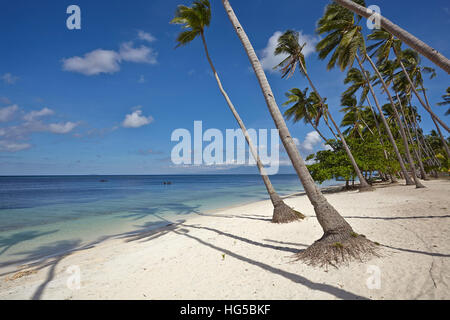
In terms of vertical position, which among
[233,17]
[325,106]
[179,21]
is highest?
[179,21]

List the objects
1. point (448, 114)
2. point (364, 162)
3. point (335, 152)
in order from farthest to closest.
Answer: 1. point (448, 114)
2. point (335, 152)
3. point (364, 162)

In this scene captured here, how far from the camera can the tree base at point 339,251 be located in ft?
12.2

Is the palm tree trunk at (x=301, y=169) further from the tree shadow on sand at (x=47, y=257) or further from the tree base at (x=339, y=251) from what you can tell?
the tree shadow on sand at (x=47, y=257)

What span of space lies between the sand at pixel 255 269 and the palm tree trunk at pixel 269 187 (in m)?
0.57

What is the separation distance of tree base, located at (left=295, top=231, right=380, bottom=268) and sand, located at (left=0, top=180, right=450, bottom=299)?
6.0 inches

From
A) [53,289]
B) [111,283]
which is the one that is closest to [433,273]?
[111,283]

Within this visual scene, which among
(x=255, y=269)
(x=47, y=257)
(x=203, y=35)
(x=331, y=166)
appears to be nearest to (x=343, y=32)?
(x=203, y=35)

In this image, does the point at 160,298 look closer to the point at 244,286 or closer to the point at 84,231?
the point at 244,286

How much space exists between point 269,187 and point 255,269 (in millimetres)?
4639

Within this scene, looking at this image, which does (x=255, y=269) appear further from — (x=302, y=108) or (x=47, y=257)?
(x=302, y=108)

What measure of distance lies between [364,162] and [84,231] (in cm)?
1977

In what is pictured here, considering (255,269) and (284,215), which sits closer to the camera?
(255,269)

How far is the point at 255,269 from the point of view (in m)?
4.04

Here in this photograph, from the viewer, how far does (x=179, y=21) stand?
9.16 meters
